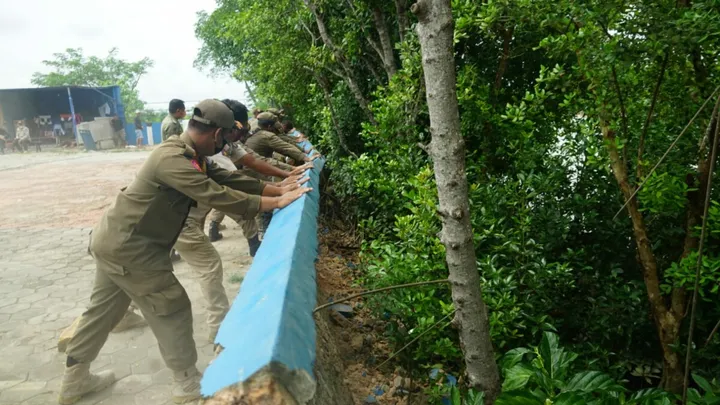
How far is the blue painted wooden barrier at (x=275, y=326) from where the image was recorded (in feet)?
4.21

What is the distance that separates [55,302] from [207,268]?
207cm

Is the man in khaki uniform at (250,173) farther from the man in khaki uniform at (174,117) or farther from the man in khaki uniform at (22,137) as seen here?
the man in khaki uniform at (22,137)

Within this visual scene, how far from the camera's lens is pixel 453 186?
1872 mm

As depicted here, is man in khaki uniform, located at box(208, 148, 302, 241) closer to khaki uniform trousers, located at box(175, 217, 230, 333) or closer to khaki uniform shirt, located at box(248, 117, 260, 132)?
khaki uniform shirt, located at box(248, 117, 260, 132)

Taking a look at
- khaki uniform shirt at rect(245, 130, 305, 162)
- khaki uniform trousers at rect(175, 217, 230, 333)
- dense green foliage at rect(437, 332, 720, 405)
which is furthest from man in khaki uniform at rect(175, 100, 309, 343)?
dense green foliage at rect(437, 332, 720, 405)

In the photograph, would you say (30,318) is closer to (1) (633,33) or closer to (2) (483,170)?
(2) (483,170)

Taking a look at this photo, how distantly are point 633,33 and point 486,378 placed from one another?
5.28 feet

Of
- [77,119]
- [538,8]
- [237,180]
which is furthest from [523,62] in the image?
[77,119]

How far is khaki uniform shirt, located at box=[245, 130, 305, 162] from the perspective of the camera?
5.94 m

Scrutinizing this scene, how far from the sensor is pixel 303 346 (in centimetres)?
148

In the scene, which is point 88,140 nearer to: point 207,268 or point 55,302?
point 55,302

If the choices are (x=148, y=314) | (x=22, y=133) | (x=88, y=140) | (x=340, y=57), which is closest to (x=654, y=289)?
(x=148, y=314)

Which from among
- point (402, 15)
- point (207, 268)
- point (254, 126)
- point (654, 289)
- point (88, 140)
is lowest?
point (207, 268)

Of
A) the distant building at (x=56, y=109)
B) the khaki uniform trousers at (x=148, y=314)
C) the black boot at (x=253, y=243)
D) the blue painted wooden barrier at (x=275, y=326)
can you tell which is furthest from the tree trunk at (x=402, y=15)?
the distant building at (x=56, y=109)
